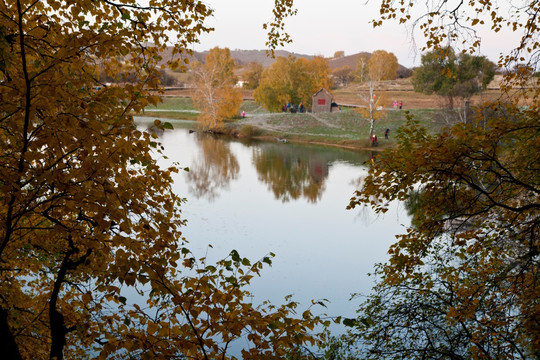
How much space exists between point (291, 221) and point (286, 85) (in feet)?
112

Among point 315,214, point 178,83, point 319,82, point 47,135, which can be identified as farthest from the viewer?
point 178,83

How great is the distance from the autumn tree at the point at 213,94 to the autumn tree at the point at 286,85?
Answer: 15.6ft

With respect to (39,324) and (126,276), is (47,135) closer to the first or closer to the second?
(126,276)

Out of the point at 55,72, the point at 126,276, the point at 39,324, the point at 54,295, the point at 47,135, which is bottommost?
the point at 39,324

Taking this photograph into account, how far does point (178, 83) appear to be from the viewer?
241 ft

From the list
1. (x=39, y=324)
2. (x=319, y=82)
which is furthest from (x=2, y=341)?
(x=319, y=82)

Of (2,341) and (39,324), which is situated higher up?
(2,341)

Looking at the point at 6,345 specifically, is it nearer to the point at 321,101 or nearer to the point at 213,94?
the point at 213,94

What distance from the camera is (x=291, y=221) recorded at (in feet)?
61.8

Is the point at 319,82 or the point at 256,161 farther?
the point at 319,82

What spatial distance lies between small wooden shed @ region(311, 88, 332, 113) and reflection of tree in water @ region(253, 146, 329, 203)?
46.6 feet

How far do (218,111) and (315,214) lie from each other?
26912 millimetres

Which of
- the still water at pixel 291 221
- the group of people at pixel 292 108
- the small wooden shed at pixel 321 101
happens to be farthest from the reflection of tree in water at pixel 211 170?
the small wooden shed at pixel 321 101

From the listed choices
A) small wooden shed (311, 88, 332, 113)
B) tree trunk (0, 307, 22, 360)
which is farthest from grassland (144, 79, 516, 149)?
tree trunk (0, 307, 22, 360)
